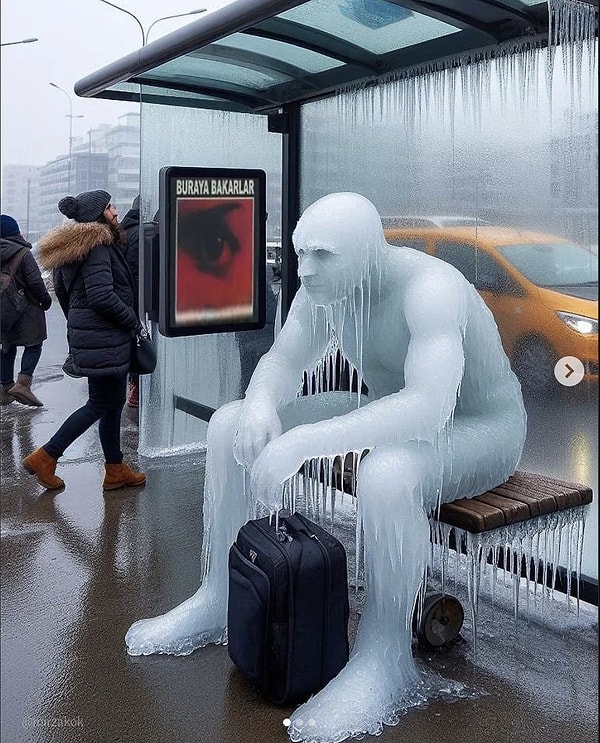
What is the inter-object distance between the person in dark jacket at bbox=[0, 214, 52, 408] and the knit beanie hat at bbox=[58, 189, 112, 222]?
0.37 metres

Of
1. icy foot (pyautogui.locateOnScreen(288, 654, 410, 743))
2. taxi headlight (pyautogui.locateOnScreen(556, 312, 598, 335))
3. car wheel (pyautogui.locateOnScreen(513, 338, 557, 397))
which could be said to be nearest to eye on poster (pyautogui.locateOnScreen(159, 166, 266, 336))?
car wheel (pyautogui.locateOnScreen(513, 338, 557, 397))

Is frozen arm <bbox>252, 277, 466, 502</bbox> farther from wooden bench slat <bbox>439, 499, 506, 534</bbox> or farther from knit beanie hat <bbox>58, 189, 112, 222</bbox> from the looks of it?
knit beanie hat <bbox>58, 189, 112, 222</bbox>

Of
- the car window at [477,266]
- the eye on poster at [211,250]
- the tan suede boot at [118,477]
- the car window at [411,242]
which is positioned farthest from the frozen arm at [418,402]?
the tan suede boot at [118,477]

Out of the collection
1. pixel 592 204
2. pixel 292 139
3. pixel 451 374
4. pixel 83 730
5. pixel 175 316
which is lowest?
pixel 83 730

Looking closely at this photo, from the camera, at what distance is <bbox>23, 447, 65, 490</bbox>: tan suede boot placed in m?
5.03

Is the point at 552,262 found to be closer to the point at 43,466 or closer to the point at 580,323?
the point at 580,323

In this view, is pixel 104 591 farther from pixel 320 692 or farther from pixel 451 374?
pixel 451 374

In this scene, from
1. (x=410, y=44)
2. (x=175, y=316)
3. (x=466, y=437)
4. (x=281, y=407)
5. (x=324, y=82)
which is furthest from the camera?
(x=324, y=82)

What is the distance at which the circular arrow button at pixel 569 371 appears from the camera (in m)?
3.69

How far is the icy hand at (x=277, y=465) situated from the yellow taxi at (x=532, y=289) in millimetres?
1337

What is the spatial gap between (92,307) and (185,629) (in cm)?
209

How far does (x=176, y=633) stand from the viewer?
3.25 meters

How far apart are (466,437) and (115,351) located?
7.77 ft

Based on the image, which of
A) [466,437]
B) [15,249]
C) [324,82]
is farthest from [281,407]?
[324,82]
